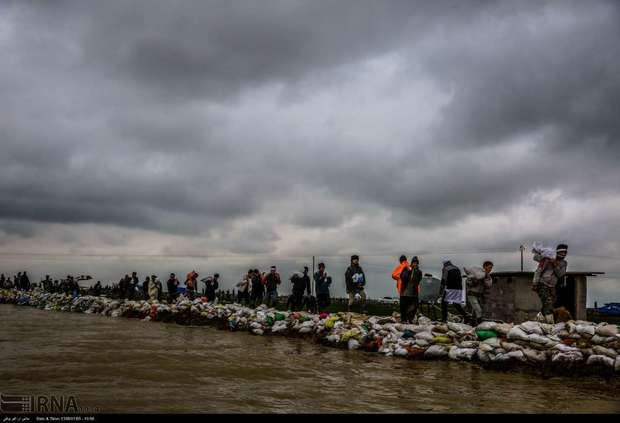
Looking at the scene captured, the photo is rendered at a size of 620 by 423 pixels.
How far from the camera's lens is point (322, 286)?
13391 mm

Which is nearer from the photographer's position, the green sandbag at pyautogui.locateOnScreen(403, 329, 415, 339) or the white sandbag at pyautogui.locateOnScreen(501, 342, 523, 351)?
the white sandbag at pyautogui.locateOnScreen(501, 342, 523, 351)

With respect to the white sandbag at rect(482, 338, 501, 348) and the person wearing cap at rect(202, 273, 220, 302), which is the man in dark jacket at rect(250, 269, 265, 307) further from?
the white sandbag at rect(482, 338, 501, 348)

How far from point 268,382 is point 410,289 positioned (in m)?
5.00

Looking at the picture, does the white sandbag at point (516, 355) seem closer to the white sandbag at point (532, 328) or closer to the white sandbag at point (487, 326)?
the white sandbag at point (532, 328)

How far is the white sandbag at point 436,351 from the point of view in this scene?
8.82 m

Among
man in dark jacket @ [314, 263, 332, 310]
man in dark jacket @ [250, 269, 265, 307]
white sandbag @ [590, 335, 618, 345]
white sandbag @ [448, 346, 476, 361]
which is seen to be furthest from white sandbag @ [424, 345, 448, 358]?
man in dark jacket @ [250, 269, 265, 307]

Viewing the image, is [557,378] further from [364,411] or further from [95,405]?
[95,405]

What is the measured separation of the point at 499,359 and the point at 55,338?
32.1ft

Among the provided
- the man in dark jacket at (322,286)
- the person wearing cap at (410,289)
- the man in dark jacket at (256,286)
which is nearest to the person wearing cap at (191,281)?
the man in dark jacket at (256,286)

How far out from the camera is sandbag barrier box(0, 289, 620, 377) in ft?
24.8

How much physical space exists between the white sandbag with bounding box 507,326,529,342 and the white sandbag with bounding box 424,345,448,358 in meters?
1.19

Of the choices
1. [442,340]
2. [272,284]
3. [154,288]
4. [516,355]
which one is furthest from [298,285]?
[154,288]

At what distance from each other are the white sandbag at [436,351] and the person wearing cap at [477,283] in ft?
4.49

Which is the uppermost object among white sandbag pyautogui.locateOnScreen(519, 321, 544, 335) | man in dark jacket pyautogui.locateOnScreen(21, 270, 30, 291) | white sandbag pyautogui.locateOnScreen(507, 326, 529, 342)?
white sandbag pyautogui.locateOnScreen(519, 321, 544, 335)
